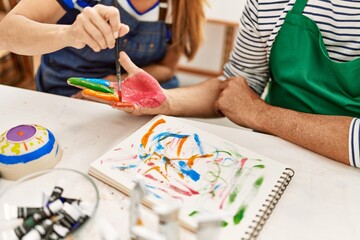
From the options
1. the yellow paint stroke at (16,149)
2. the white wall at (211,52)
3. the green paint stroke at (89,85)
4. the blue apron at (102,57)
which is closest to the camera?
the yellow paint stroke at (16,149)

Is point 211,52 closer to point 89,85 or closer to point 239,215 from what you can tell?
point 89,85

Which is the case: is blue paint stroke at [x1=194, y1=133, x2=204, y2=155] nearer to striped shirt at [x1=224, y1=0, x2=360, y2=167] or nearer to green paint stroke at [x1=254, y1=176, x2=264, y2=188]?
green paint stroke at [x1=254, y1=176, x2=264, y2=188]

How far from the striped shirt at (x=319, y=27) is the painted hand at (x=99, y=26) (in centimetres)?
35

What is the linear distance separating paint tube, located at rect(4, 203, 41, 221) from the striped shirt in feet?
1.93

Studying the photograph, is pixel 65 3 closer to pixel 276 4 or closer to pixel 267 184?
pixel 276 4

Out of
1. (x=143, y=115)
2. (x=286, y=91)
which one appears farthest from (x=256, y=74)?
(x=143, y=115)

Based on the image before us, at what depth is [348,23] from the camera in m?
0.83

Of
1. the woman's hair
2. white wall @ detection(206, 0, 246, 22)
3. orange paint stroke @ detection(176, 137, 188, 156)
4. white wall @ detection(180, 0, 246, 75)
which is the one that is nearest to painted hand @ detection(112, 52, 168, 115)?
orange paint stroke @ detection(176, 137, 188, 156)

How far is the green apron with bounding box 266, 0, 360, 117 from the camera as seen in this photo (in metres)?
0.85

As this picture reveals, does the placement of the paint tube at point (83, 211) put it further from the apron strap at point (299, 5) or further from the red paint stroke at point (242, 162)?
the apron strap at point (299, 5)

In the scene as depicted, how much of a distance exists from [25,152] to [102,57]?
1.63ft

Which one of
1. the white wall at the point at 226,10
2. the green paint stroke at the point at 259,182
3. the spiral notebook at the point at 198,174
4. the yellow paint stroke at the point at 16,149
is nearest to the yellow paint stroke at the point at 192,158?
the spiral notebook at the point at 198,174

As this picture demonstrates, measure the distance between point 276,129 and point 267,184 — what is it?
0.20 m

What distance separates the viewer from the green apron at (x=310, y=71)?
2.78ft
